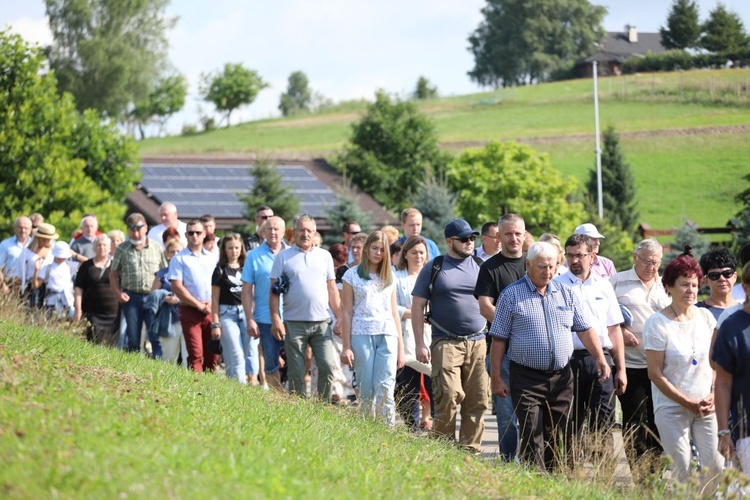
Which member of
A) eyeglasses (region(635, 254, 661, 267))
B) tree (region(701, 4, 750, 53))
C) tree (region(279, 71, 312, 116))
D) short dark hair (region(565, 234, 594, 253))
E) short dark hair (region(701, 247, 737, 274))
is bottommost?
eyeglasses (region(635, 254, 661, 267))

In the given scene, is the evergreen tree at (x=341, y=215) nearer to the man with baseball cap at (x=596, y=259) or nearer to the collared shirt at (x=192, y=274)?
the collared shirt at (x=192, y=274)

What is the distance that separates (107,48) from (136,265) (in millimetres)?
54011

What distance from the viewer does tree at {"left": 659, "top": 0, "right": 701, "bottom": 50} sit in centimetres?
9481

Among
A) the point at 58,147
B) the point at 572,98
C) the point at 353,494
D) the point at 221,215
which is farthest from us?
the point at 572,98

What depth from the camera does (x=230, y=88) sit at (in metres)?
107

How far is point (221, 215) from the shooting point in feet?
124

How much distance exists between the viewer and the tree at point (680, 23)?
94.8 meters

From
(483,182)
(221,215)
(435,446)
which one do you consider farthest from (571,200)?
(435,446)

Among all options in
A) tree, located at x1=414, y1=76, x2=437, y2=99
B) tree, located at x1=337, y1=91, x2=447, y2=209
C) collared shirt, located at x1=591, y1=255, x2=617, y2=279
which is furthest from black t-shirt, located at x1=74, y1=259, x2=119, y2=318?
tree, located at x1=414, y1=76, x2=437, y2=99

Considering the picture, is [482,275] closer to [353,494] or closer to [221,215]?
[353,494]

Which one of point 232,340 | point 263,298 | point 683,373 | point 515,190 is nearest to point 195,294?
point 232,340

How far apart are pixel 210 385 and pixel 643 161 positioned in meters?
61.5

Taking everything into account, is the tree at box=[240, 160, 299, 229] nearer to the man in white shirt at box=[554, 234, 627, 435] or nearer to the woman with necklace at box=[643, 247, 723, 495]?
the man in white shirt at box=[554, 234, 627, 435]

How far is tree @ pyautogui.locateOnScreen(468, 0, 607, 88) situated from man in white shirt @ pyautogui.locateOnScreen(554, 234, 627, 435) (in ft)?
355
